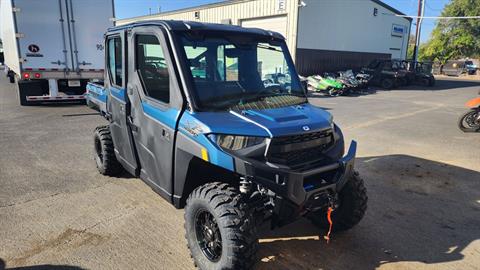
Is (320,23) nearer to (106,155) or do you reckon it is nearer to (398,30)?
(398,30)

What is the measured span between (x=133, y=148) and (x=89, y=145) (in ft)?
11.4

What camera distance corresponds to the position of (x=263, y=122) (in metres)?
2.96

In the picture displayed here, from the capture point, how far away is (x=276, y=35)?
3.99 meters

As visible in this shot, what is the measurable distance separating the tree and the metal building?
23.3 metres

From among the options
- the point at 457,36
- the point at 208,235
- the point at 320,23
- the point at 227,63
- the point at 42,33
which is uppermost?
the point at 457,36

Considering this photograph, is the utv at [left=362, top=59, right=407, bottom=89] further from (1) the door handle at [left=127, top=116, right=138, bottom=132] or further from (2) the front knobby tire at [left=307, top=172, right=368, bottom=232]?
(1) the door handle at [left=127, top=116, right=138, bottom=132]

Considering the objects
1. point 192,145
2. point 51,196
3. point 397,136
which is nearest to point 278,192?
point 192,145

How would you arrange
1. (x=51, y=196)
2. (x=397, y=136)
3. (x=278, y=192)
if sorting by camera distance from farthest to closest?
1. (x=397, y=136)
2. (x=51, y=196)
3. (x=278, y=192)

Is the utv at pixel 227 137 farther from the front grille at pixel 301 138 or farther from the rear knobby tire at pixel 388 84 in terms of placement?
the rear knobby tire at pixel 388 84

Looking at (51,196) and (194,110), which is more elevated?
(194,110)

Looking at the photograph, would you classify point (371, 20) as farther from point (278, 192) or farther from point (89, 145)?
point (278, 192)

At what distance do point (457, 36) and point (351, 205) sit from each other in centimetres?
5652

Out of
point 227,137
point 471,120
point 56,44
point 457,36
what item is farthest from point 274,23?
point 457,36

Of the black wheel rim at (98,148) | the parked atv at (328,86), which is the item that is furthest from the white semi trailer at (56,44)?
the parked atv at (328,86)
